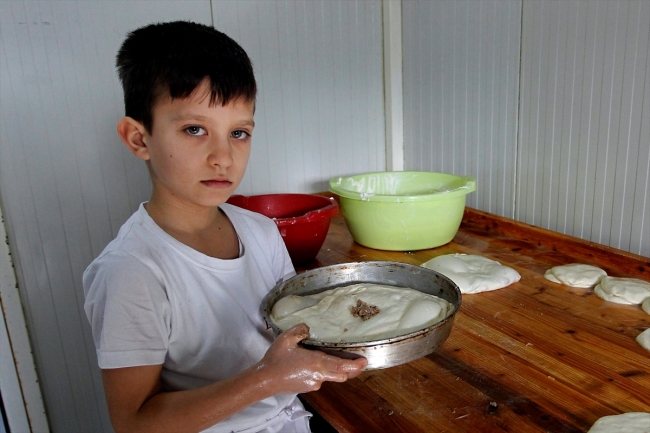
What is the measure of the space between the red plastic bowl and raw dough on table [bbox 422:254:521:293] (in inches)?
12.4

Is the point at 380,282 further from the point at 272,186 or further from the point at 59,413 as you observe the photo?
the point at 59,413

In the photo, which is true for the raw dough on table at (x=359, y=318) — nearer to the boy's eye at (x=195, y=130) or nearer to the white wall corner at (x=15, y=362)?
the boy's eye at (x=195, y=130)

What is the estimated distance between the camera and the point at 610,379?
83cm

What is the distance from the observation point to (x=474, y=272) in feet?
4.17

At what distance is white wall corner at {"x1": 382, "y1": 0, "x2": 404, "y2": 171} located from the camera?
6.49 feet

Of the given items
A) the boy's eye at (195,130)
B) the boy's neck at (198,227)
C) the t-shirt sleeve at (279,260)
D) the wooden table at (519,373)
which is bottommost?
the wooden table at (519,373)

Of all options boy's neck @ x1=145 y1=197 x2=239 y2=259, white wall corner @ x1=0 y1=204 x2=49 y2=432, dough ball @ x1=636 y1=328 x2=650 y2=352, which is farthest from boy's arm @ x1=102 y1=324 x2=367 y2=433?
white wall corner @ x1=0 y1=204 x2=49 y2=432

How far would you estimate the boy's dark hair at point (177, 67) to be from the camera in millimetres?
799

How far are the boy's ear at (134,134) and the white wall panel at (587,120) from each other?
1157 mm

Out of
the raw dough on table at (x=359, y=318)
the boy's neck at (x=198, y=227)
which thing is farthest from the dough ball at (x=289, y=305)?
the boy's neck at (x=198, y=227)

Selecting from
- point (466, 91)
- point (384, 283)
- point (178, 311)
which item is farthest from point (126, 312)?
point (466, 91)

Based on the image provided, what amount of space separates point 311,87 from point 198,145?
3.76ft

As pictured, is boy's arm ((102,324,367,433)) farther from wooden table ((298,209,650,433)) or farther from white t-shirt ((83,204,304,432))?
wooden table ((298,209,650,433))

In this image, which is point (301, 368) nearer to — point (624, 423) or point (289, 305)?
point (289, 305)
